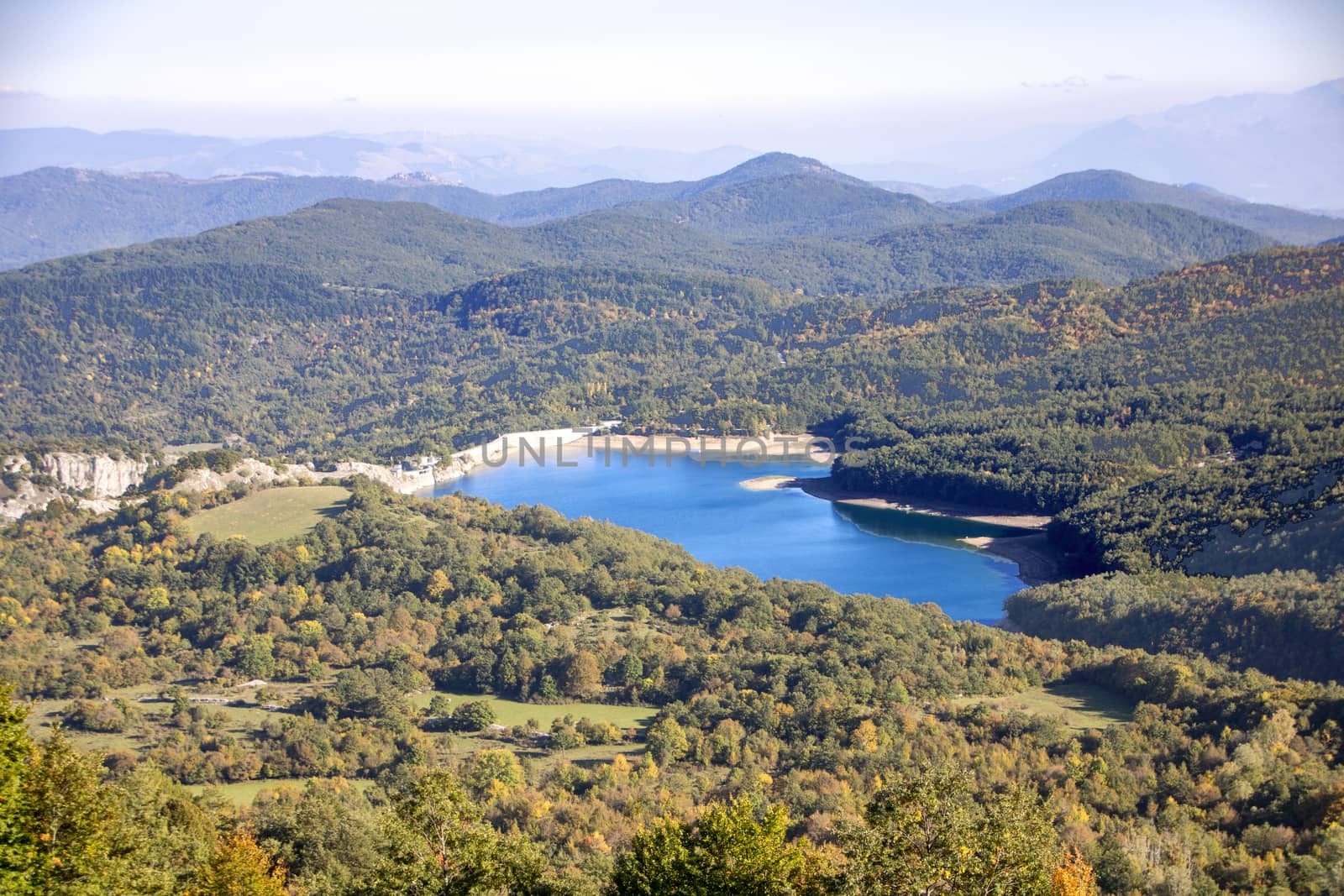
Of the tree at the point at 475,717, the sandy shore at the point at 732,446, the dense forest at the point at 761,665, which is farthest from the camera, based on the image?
the sandy shore at the point at 732,446

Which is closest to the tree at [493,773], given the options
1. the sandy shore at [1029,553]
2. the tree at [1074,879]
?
the tree at [1074,879]

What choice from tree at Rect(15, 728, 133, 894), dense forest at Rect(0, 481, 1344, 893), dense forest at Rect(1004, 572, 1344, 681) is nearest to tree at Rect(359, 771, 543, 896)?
dense forest at Rect(0, 481, 1344, 893)

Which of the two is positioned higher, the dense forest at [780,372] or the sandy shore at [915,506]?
the dense forest at [780,372]

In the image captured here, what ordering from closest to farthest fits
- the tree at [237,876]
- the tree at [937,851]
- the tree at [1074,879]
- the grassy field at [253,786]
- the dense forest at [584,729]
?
the tree at [937,851], the tree at [1074,879], the dense forest at [584,729], the tree at [237,876], the grassy field at [253,786]

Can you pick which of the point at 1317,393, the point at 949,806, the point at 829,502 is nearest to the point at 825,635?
the point at 949,806

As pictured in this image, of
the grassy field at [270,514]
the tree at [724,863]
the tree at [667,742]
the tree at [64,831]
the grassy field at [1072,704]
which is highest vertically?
the tree at [64,831]

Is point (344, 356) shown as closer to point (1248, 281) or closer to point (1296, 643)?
point (1248, 281)

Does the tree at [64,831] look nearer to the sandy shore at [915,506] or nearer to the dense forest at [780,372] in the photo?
the dense forest at [780,372]

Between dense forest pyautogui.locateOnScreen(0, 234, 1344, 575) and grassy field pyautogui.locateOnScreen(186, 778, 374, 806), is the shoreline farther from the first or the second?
grassy field pyautogui.locateOnScreen(186, 778, 374, 806)
